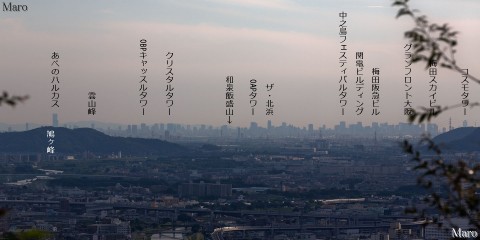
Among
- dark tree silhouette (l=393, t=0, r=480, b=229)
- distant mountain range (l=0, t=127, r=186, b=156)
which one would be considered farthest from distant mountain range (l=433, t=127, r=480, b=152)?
dark tree silhouette (l=393, t=0, r=480, b=229)

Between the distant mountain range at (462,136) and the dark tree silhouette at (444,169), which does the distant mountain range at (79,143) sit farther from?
the dark tree silhouette at (444,169)

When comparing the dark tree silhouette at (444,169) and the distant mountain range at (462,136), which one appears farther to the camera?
the distant mountain range at (462,136)

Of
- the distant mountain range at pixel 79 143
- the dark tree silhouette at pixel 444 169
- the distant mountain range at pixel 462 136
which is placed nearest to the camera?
the dark tree silhouette at pixel 444 169

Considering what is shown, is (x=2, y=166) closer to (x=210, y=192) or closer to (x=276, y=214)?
(x=210, y=192)

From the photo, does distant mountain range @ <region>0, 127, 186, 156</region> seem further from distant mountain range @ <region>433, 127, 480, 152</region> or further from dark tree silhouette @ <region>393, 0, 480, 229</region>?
dark tree silhouette @ <region>393, 0, 480, 229</region>

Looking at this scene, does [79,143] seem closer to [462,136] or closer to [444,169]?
[462,136]

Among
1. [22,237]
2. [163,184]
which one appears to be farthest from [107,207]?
[22,237]

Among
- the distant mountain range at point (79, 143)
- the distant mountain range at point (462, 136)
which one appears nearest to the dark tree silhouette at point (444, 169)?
the distant mountain range at point (462, 136)

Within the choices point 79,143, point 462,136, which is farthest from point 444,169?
point 79,143
